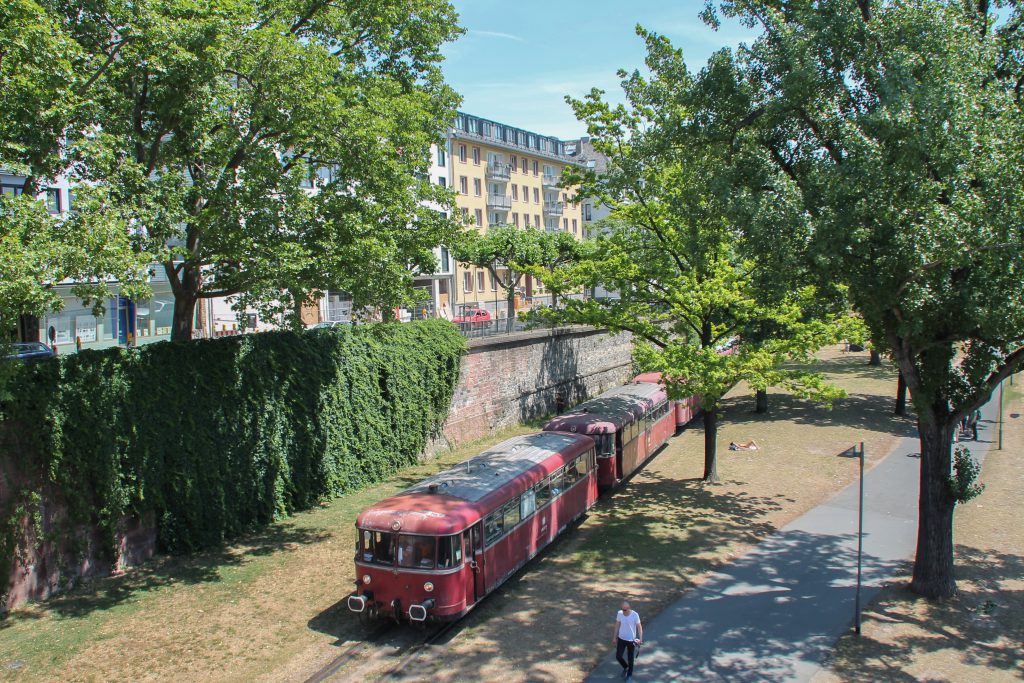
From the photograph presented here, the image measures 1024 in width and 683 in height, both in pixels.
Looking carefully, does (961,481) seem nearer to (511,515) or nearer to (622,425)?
(511,515)

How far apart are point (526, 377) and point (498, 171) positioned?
36399 mm

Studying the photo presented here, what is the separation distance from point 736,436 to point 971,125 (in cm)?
1977

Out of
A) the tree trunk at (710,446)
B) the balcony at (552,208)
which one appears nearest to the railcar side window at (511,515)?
the tree trunk at (710,446)

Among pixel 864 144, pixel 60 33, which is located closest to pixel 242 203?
pixel 60 33

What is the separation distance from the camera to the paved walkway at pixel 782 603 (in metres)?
12.0

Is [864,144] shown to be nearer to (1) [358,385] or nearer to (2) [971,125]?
(2) [971,125]

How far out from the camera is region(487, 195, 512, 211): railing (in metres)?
64.4

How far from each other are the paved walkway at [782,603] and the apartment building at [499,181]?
38.6m

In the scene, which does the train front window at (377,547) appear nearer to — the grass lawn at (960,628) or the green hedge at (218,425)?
the green hedge at (218,425)

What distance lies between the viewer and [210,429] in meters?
17.2

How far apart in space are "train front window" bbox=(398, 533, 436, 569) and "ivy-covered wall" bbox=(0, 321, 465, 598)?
20.2 ft

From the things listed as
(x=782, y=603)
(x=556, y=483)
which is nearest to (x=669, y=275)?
(x=556, y=483)

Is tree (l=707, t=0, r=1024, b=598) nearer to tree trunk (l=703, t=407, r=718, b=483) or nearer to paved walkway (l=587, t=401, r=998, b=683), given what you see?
paved walkway (l=587, t=401, r=998, b=683)

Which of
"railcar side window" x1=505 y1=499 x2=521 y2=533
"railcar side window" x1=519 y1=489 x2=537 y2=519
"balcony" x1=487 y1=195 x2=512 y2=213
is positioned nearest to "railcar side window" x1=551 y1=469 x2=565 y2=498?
"railcar side window" x1=519 y1=489 x2=537 y2=519
